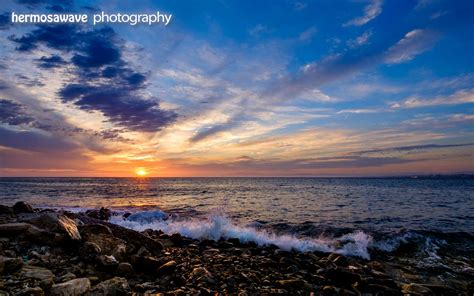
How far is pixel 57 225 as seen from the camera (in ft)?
26.7

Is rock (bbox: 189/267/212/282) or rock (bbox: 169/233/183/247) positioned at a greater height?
rock (bbox: 189/267/212/282)

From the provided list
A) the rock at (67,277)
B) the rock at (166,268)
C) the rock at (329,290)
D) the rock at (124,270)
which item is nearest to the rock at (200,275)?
the rock at (166,268)

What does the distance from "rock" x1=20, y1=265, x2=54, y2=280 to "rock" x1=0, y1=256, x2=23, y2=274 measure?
0.12 metres

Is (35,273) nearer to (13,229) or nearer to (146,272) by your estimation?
(146,272)

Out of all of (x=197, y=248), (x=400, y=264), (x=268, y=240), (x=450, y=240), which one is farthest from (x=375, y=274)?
(x=450, y=240)

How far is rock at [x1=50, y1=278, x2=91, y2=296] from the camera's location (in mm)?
5133

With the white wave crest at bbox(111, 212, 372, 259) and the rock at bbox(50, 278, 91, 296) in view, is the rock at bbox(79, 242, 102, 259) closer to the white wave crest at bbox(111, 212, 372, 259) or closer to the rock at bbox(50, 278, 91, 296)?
the rock at bbox(50, 278, 91, 296)

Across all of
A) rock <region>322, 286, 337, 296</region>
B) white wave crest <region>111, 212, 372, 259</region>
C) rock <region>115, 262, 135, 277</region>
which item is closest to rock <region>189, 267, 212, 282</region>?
rock <region>115, 262, 135, 277</region>

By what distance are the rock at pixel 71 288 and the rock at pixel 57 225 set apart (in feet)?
8.43

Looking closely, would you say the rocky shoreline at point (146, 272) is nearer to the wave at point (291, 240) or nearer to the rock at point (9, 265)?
the rock at point (9, 265)

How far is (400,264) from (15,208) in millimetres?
18555

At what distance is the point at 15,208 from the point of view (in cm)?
1514

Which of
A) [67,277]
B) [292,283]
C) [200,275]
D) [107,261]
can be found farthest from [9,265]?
[292,283]

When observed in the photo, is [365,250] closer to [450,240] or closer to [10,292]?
[450,240]
